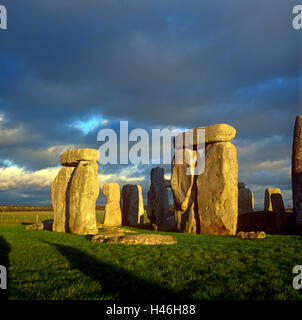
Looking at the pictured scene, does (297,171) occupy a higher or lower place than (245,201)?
higher

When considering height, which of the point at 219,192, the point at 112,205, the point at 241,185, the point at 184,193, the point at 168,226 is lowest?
the point at 168,226

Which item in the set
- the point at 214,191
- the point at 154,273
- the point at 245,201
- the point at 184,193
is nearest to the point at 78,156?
the point at 184,193

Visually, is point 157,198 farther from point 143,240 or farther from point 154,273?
point 154,273

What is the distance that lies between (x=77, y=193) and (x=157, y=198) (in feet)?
27.1

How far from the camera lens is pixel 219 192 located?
12398 mm

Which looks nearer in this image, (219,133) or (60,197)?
(219,133)

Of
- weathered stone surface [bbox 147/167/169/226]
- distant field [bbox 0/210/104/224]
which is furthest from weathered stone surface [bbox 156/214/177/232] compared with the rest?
distant field [bbox 0/210/104/224]

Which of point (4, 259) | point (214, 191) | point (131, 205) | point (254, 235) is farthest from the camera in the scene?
point (131, 205)

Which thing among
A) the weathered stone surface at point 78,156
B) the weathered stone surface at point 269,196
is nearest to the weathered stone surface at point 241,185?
the weathered stone surface at point 269,196

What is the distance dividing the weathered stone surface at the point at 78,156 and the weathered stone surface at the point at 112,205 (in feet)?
22.9

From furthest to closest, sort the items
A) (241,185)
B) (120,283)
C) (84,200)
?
(241,185) → (84,200) → (120,283)

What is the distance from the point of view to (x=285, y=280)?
4.70m
